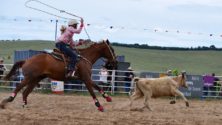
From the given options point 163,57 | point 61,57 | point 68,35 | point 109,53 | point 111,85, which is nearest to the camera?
point 68,35

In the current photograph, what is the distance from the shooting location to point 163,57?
1868 inches

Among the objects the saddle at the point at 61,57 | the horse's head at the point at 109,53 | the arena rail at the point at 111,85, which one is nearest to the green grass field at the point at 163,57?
the arena rail at the point at 111,85

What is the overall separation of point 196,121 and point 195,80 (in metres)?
12.4

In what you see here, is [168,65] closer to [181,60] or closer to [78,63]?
[181,60]

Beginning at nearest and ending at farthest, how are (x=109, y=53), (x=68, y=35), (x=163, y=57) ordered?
(x=68, y=35)
(x=109, y=53)
(x=163, y=57)

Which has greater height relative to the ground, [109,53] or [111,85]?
[109,53]

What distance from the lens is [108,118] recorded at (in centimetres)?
1138

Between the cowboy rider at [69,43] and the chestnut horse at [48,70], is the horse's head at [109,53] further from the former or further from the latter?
the cowboy rider at [69,43]

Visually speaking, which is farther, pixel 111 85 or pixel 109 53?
pixel 111 85

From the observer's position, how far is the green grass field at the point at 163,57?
146ft

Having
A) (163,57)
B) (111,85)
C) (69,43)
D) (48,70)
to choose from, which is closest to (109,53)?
(69,43)

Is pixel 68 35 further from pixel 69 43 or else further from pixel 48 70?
pixel 48 70

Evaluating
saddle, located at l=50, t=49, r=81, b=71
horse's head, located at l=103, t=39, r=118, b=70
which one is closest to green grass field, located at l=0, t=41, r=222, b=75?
horse's head, located at l=103, t=39, r=118, b=70

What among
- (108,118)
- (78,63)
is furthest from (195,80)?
(108,118)
